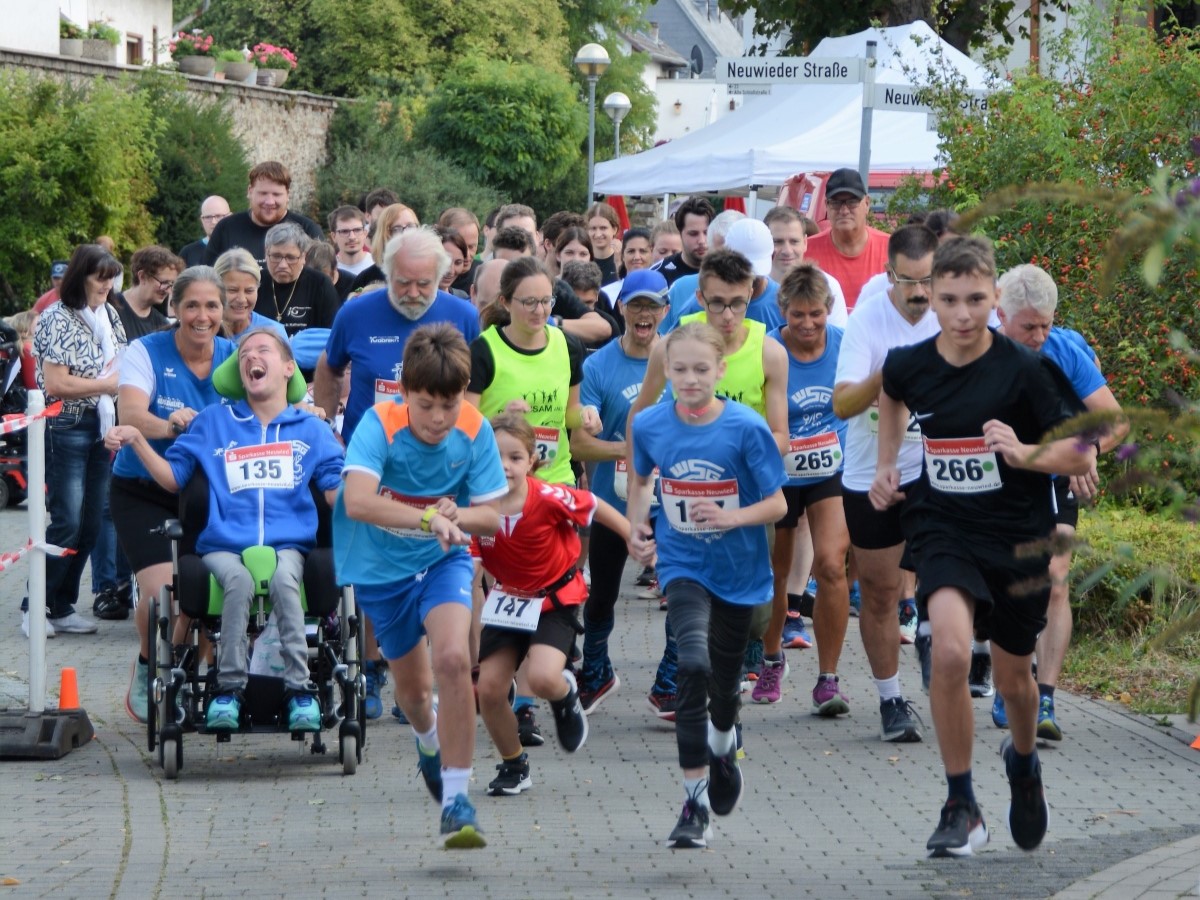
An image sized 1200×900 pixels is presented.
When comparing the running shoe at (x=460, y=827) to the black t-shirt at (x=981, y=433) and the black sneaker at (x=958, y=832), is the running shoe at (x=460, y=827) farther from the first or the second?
the black t-shirt at (x=981, y=433)

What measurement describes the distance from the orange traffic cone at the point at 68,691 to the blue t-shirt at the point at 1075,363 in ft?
14.0

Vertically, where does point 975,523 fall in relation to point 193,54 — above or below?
below

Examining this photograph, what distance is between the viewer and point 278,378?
805cm

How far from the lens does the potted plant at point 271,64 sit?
4266 cm

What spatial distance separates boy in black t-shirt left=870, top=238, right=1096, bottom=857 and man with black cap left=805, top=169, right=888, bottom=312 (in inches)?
187

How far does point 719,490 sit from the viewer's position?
675 cm

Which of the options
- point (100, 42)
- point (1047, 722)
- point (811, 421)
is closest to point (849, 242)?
point (811, 421)

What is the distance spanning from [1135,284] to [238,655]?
6873 millimetres

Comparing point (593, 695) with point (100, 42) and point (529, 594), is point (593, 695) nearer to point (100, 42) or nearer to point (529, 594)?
point (529, 594)

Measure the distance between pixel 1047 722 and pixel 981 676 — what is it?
0.97 metres

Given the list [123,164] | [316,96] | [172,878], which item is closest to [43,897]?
[172,878]

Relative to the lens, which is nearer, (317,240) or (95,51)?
(317,240)

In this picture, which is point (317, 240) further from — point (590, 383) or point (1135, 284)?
point (1135, 284)

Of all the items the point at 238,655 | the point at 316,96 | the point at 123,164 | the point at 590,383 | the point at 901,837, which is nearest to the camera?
the point at 901,837
